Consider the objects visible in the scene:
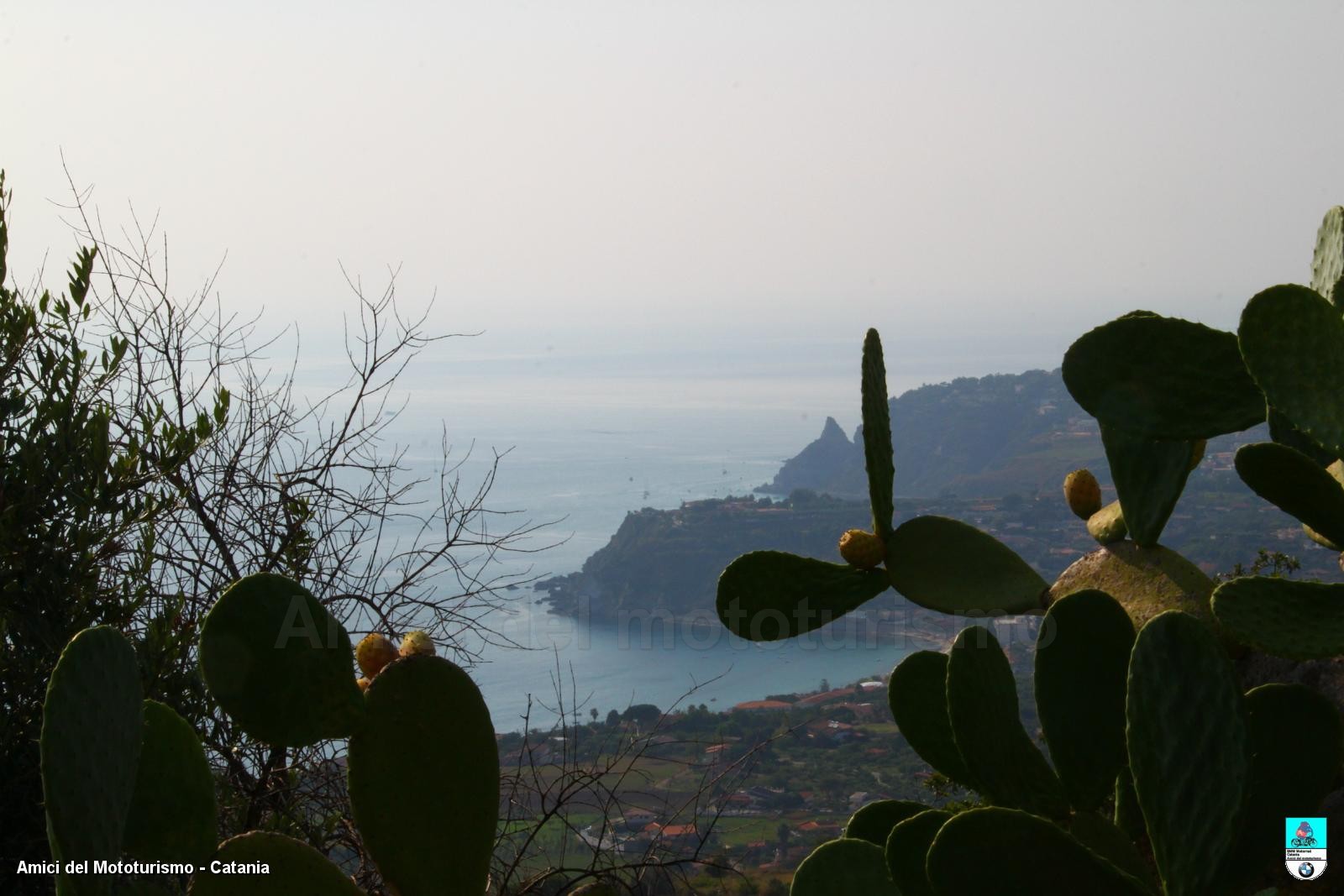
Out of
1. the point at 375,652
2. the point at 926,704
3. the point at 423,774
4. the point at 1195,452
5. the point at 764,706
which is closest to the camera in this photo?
the point at 423,774

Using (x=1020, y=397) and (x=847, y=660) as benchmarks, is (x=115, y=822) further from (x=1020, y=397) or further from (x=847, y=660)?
(x=847, y=660)

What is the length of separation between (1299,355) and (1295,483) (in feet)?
0.50

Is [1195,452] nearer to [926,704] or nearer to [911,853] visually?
[926,704]

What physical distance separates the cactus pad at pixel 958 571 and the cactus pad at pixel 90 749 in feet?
3.64

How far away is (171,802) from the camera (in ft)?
4.10

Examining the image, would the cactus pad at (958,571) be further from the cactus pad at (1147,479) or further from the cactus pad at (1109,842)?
the cactus pad at (1109,842)

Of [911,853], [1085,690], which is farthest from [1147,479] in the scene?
[911,853]

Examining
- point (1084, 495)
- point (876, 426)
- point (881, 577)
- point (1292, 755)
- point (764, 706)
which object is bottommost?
point (764, 706)

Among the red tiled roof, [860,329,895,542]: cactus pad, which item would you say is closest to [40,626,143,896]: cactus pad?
[860,329,895,542]: cactus pad

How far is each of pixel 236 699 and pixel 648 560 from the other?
26.6 ft

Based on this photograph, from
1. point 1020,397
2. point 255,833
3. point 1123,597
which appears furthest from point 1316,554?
point 1020,397

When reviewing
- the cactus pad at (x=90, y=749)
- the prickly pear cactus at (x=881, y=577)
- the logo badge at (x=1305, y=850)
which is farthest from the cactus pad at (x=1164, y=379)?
the cactus pad at (x=90, y=749)

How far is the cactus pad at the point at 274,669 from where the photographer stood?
1203 millimetres

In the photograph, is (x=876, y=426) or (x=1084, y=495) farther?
(x=1084, y=495)
